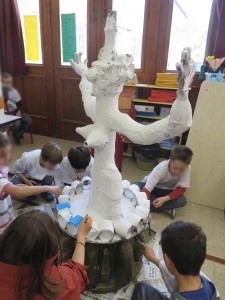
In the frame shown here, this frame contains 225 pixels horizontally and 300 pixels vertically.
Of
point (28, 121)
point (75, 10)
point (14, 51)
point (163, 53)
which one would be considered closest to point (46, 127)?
point (28, 121)

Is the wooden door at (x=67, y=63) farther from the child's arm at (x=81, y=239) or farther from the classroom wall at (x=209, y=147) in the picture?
the child's arm at (x=81, y=239)

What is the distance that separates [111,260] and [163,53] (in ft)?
6.98

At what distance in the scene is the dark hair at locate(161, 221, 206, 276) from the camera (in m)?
0.79

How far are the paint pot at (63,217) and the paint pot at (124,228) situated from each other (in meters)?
0.21

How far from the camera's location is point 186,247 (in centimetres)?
80

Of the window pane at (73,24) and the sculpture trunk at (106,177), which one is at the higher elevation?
the window pane at (73,24)

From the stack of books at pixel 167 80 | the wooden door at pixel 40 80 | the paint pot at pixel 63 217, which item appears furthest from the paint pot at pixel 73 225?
the wooden door at pixel 40 80

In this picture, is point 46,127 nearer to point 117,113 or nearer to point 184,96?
point 117,113

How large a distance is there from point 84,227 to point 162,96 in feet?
5.89

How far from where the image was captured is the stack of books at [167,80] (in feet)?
7.72

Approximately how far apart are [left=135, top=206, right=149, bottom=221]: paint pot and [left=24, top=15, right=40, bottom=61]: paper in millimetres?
2638

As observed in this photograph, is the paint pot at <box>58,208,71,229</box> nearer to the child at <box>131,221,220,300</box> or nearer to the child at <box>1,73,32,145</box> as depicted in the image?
the child at <box>131,221,220,300</box>

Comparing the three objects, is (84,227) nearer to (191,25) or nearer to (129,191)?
(129,191)

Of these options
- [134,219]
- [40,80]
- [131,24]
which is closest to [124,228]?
[134,219]
